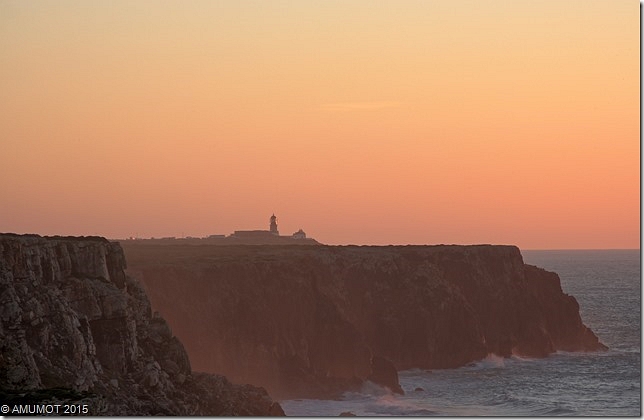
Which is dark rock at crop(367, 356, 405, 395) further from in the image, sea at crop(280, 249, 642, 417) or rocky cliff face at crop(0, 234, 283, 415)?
rocky cliff face at crop(0, 234, 283, 415)

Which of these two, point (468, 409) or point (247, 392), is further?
point (468, 409)

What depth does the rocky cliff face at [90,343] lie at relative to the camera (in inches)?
1553

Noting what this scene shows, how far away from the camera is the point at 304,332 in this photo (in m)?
73.5

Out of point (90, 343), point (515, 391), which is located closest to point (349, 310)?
point (515, 391)

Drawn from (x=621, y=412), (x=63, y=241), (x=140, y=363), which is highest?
(x=63, y=241)

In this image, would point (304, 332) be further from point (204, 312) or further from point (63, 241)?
point (63, 241)

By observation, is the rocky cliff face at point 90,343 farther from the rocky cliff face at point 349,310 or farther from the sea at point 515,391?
the rocky cliff face at point 349,310

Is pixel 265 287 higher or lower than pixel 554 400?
higher

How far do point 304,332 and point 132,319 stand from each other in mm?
26066

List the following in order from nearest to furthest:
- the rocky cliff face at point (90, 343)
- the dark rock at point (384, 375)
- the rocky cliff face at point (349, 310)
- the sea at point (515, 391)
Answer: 1. the rocky cliff face at point (90, 343)
2. the sea at point (515, 391)
3. the rocky cliff face at point (349, 310)
4. the dark rock at point (384, 375)

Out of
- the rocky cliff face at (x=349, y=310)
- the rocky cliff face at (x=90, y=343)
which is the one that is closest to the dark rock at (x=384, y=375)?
the rocky cliff face at (x=349, y=310)

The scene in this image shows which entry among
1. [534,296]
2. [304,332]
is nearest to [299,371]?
[304,332]

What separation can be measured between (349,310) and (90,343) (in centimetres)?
3882

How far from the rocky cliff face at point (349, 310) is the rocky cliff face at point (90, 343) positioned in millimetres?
16257
